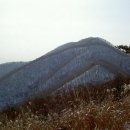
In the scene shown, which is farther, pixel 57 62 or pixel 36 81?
pixel 57 62

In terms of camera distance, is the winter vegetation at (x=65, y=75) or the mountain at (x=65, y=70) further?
the mountain at (x=65, y=70)

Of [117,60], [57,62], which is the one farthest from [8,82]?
[117,60]

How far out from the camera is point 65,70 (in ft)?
78.5

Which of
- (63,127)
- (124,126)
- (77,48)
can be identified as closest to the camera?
(124,126)

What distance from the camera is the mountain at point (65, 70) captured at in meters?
21.3

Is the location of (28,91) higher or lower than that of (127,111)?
lower

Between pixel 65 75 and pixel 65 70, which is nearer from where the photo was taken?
pixel 65 75

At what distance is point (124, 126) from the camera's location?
5715 millimetres

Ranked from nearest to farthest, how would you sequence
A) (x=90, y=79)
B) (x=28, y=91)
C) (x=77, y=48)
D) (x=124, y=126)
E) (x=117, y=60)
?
(x=124, y=126), (x=90, y=79), (x=28, y=91), (x=117, y=60), (x=77, y=48)

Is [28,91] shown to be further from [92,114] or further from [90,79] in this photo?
[92,114]

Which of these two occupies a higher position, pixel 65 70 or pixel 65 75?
pixel 65 70

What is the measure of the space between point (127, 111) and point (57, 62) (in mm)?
19802

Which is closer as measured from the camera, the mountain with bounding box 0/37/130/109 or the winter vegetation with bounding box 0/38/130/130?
the winter vegetation with bounding box 0/38/130/130

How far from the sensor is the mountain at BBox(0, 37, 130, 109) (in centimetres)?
2128
